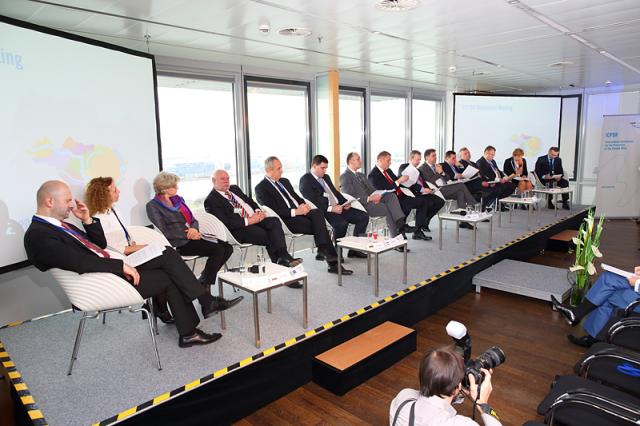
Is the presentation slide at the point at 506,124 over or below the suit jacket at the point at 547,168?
over

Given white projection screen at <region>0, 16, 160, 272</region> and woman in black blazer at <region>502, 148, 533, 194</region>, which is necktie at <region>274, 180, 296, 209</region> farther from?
woman in black blazer at <region>502, 148, 533, 194</region>

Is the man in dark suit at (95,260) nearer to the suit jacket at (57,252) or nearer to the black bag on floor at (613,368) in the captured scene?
the suit jacket at (57,252)

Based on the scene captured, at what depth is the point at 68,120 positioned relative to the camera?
11.4ft

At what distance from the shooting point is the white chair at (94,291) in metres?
2.61

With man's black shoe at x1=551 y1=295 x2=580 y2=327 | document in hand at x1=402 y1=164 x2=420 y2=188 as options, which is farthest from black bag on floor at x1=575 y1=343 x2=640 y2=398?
document in hand at x1=402 y1=164 x2=420 y2=188

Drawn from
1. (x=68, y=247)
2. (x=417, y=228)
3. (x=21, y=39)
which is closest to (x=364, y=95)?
(x=417, y=228)

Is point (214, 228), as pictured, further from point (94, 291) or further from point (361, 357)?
point (361, 357)

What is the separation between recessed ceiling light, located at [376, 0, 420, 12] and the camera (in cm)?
354

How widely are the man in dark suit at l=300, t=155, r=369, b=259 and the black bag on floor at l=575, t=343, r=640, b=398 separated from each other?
9.86 ft

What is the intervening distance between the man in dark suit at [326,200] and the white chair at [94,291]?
9.16 feet

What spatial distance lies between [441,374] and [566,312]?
9.80 feet

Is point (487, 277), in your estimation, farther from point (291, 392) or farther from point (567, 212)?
point (567, 212)

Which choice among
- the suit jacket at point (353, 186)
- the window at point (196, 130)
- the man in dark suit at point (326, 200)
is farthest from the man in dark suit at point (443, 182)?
the window at point (196, 130)

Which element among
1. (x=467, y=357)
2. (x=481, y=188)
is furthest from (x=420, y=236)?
(x=467, y=357)
